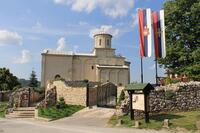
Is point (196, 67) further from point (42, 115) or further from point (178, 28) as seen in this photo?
point (42, 115)

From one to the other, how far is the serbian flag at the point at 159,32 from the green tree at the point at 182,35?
240 inches

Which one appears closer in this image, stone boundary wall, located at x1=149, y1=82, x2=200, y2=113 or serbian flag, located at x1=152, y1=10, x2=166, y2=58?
stone boundary wall, located at x1=149, y1=82, x2=200, y2=113

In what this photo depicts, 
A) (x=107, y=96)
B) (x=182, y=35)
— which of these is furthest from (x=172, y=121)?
(x=107, y=96)

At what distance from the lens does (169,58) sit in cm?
3212

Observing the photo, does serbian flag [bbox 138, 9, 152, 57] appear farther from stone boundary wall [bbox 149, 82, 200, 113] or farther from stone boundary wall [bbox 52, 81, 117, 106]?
stone boundary wall [bbox 52, 81, 117, 106]

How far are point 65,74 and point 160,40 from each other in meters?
52.8

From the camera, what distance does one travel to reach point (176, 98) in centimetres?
2378

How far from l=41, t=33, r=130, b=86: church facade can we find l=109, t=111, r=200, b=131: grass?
5152 centimetres

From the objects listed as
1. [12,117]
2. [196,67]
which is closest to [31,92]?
[12,117]

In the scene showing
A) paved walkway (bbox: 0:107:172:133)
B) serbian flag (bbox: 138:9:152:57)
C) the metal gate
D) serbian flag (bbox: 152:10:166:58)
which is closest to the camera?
paved walkway (bbox: 0:107:172:133)

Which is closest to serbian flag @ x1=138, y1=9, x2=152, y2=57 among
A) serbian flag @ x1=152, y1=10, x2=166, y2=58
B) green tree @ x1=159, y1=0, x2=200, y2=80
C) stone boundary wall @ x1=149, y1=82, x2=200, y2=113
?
serbian flag @ x1=152, y1=10, x2=166, y2=58

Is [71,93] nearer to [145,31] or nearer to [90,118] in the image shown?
[90,118]

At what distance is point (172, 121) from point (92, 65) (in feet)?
194

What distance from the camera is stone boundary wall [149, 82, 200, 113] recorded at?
922 inches
